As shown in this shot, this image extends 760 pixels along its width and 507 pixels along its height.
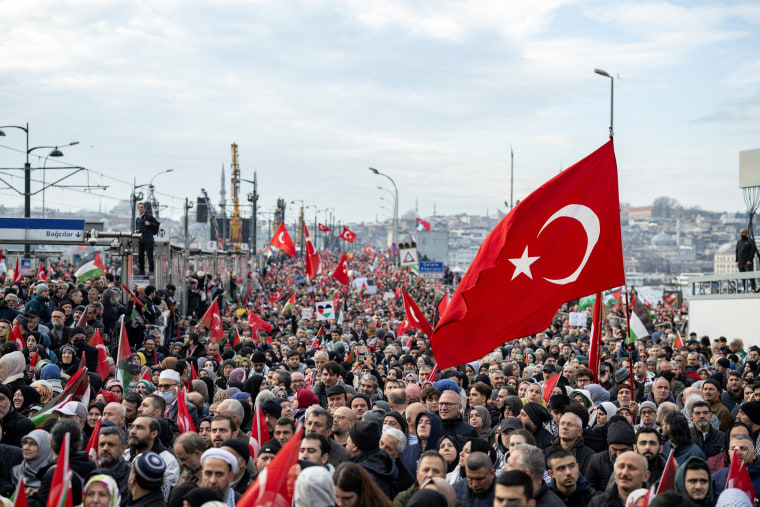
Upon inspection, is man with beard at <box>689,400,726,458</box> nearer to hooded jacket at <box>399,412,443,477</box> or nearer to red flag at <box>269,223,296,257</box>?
hooded jacket at <box>399,412,443,477</box>

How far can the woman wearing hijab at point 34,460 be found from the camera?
6551 mm

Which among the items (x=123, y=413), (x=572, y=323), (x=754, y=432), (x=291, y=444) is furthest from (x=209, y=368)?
(x=572, y=323)

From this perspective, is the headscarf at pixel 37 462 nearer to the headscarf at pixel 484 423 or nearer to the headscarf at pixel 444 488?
the headscarf at pixel 444 488

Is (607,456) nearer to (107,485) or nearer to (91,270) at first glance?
(107,485)

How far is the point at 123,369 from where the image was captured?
38.7ft

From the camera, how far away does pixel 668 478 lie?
5828 mm

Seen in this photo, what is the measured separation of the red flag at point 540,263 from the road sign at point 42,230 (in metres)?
15.5

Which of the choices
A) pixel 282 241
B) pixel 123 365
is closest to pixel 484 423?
pixel 123 365

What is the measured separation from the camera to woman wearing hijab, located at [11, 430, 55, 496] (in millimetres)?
6551

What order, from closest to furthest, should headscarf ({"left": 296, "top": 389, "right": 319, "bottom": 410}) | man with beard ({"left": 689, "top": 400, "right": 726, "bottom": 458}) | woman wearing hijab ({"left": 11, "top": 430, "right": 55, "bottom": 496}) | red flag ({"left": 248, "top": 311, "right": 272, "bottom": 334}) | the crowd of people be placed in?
the crowd of people → woman wearing hijab ({"left": 11, "top": 430, "right": 55, "bottom": 496}) → man with beard ({"left": 689, "top": 400, "right": 726, "bottom": 458}) → headscarf ({"left": 296, "top": 389, "right": 319, "bottom": 410}) → red flag ({"left": 248, "top": 311, "right": 272, "bottom": 334})

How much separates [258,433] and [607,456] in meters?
2.68

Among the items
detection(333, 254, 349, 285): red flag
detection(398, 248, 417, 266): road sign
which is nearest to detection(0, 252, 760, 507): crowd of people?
detection(333, 254, 349, 285): red flag

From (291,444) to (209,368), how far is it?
7.38 metres

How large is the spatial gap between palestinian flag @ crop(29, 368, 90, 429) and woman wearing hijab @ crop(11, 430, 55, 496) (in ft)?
5.24
